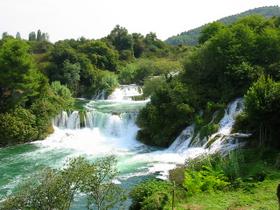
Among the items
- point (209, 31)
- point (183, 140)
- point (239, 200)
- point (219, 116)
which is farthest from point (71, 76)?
point (239, 200)

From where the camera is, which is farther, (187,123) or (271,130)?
(187,123)

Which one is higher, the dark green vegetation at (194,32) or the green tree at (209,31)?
the dark green vegetation at (194,32)

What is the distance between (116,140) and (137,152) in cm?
522

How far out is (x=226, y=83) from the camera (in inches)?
1313

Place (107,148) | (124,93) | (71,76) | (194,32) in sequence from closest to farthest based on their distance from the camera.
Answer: (107,148) → (124,93) → (71,76) → (194,32)

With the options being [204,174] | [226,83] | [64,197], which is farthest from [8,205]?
[226,83]

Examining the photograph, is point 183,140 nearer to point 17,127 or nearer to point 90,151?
point 90,151

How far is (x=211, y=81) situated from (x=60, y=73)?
87.4ft

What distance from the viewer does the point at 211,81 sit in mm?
35031

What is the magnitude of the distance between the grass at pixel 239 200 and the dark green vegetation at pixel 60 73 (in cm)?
1994

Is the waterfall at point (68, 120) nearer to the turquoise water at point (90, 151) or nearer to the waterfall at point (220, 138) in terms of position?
the turquoise water at point (90, 151)

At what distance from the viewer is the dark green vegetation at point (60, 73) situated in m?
36.6

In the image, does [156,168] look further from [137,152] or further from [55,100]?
[55,100]

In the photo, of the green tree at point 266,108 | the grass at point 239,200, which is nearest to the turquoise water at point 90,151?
the grass at point 239,200
